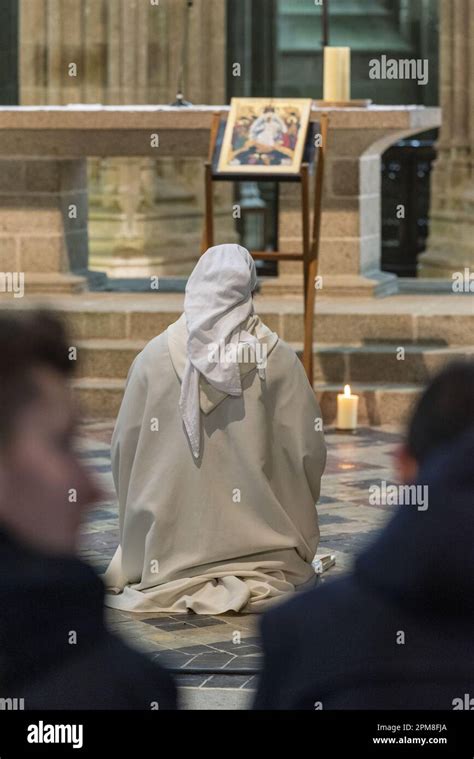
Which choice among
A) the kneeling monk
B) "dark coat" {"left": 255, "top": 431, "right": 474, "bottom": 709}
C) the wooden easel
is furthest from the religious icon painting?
"dark coat" {"left": 255, "top": 431, "right": 474, "bottom": 709}

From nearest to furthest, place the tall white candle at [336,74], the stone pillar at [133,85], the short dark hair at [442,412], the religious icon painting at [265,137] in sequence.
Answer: the short dark hair at [442,412]
the religious icon painting at [265,137]
the tall white candle at [336,74]
the stone pillar at [133,85]

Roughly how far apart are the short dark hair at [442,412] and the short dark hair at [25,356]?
48cm

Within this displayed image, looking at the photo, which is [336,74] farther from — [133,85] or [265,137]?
[133,85]

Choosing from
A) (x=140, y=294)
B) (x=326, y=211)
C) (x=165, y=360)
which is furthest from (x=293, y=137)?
(x=165, y=360)

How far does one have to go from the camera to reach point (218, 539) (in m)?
6.05

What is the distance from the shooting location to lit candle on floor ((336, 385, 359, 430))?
9.27 m

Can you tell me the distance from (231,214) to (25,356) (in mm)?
13007

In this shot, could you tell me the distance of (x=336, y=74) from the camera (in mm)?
10055

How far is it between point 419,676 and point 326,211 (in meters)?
7.98

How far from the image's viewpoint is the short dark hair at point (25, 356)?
2.22 meters

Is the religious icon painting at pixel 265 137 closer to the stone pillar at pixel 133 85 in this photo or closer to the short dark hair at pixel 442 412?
the stone pillar at pixel 133 85

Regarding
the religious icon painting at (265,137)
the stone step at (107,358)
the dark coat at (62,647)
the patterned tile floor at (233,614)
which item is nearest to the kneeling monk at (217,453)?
the patterned tile floor at (233,614)

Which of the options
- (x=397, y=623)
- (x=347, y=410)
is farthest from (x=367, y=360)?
A: (x=397, y=623)

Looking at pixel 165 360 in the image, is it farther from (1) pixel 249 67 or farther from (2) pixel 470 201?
(1) pixel 249 67
